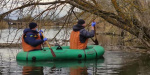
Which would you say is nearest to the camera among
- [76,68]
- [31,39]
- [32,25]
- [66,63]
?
[76,68]

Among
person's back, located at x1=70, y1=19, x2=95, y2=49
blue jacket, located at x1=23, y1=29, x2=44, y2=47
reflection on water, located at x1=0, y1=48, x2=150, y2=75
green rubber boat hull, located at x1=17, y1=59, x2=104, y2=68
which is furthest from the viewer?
person's back, located at x1=70, y1=19, x2=95, y2=49

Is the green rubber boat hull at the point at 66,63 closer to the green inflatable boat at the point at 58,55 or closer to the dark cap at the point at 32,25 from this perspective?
the green inflatable boat at the point at 58,55

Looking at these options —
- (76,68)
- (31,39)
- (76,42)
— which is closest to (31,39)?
(31,39)

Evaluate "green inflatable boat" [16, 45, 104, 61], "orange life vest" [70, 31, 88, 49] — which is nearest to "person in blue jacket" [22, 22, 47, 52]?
"green inflatable boat" [16, 45, 104, 61]

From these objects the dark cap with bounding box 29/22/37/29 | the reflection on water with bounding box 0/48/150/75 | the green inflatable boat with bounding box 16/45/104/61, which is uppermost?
the dark cap with bounding box 29/22/37/29

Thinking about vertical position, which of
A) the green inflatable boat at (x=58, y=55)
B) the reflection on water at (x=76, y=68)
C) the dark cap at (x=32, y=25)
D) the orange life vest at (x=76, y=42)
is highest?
the dark cap at (x=32, y=25)

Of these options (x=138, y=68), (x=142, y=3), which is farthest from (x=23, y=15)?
(x=142, y=3)

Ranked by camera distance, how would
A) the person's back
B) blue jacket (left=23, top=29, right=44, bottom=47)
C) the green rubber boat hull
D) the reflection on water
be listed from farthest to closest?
the person's back, blue jacket (left=23, top=29, right=44, bottom=47), the green rubber boat hull, the reflection on water

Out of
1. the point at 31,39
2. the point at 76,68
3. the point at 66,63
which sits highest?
the point at 31,39

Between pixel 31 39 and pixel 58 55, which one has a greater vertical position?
pixel 31 39

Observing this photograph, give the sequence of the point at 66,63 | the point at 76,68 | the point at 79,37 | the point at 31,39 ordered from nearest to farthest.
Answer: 1. the point at 76,68
2. the point at 66,63
3. the point at 31,39
4. the point at 79,37

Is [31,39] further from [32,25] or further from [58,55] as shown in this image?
[58,55]

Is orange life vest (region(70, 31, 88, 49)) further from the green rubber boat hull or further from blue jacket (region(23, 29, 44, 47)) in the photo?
blue jacket (region(23, 29, 44, 47))

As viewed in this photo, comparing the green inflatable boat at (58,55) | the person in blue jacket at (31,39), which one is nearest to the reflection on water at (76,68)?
the green inflatable boat at (58,55)
